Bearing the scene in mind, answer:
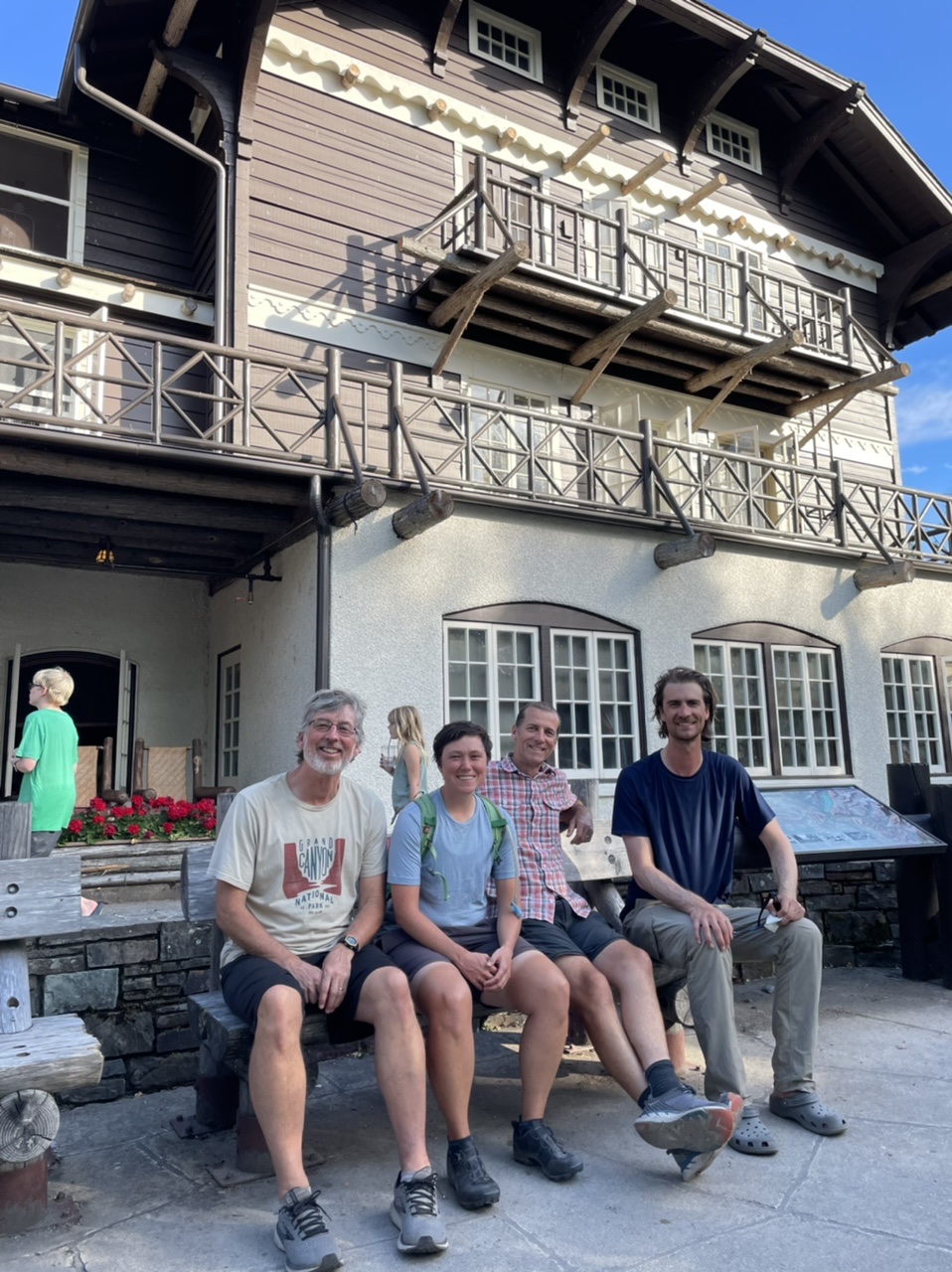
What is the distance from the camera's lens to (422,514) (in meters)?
7.49

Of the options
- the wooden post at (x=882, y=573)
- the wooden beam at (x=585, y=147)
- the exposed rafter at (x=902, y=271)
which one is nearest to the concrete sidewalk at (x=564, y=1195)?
the wooden post at (x=882, y=573)

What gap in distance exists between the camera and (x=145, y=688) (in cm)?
1040

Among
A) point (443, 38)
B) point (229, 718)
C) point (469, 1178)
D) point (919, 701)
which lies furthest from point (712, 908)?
point (443, 38)

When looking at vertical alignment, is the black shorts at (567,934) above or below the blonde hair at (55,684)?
below

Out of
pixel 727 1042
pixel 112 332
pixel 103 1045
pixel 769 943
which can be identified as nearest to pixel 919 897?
pixel 769 943

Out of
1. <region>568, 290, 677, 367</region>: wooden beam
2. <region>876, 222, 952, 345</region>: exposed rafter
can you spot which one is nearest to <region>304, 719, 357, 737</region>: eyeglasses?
<region>568, 290, 677, 367</region>: wooden beam

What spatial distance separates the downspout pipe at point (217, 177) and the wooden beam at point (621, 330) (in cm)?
409

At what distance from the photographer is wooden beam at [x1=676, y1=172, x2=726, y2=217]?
12.3 m

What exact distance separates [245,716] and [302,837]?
6355mm

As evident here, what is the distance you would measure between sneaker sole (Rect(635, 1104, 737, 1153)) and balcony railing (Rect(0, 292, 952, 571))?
529 centimetres

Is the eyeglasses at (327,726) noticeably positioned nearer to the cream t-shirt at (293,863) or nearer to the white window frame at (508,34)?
the cream t-shirt at (293,863)

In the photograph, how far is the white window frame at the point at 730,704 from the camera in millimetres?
9867

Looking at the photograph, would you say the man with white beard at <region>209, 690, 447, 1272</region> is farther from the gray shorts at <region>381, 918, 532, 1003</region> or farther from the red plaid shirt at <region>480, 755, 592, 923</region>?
the red plaid shirt at <region>480, 755, 592, 923</region>

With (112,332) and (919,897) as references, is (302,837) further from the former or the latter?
(112,332)
